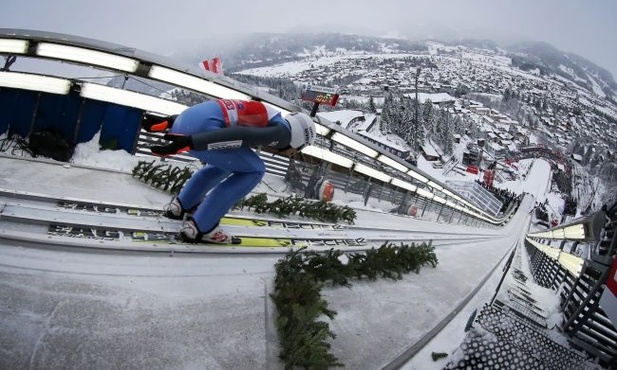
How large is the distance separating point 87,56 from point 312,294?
5.04 metres

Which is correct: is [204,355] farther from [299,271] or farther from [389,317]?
[389,317]

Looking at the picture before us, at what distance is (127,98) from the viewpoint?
264 inches

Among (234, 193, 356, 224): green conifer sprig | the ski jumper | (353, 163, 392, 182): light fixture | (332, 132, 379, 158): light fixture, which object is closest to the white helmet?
the ski jumper

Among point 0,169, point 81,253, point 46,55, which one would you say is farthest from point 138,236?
point 46,55

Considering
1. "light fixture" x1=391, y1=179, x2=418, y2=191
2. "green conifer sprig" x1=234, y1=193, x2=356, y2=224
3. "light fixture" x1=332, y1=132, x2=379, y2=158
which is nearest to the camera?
"green conifer sprig" x1=234, y1=193, x2=356, y2=224

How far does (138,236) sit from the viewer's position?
3719 mm

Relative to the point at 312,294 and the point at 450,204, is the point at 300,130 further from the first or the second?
the point at 450,204

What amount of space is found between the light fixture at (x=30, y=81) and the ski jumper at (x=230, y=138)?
13.8ft

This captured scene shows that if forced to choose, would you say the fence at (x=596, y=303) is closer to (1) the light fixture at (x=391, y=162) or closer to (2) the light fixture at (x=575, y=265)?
(2) the light fixture at (x=575, y=265)

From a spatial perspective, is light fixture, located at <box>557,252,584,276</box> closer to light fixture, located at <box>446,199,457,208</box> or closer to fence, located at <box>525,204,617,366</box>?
fence, located at <box>525,204,617,366</box>

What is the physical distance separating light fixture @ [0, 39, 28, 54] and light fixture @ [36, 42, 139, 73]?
159mm

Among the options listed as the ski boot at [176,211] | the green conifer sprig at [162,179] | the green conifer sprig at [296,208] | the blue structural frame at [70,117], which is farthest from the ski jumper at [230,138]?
the blue structural frame at [70,117]

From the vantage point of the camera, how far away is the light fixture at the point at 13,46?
501 centimetres

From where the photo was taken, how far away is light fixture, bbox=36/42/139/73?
5.24 meters
